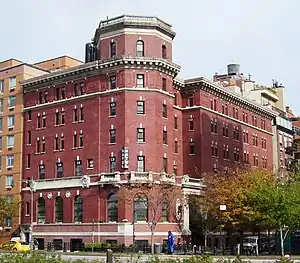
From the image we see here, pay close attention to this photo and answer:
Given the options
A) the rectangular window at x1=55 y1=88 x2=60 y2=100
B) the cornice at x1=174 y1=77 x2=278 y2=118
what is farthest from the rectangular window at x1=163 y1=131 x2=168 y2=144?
the rectangular window at x1=55 y1=88 x2=60 y2=100

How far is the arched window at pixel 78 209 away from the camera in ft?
225

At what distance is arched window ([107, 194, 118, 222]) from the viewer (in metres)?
65.4

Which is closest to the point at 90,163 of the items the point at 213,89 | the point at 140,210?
the point at 140,210

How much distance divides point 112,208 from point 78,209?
17.3 ft

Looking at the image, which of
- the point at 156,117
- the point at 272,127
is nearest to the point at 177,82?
the point at 156,117

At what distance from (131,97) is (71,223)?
1662 cm

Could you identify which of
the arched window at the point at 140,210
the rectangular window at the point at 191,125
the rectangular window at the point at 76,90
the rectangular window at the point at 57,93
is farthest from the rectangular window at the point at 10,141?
the rectangular window at the point at 191,125

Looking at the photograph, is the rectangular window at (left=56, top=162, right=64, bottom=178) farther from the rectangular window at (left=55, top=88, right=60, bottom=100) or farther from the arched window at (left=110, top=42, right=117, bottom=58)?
the arched window at (left=110, top=42, right=117, bottom=58)

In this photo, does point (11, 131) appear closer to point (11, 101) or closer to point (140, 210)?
point (11, 101)

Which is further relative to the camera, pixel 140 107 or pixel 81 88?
pixel 81 88

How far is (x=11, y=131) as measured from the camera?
79.3 meters

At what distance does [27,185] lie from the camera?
248ft

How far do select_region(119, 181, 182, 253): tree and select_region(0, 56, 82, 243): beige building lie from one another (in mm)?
19686

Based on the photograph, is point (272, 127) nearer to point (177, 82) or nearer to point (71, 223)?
point (177, 82)
